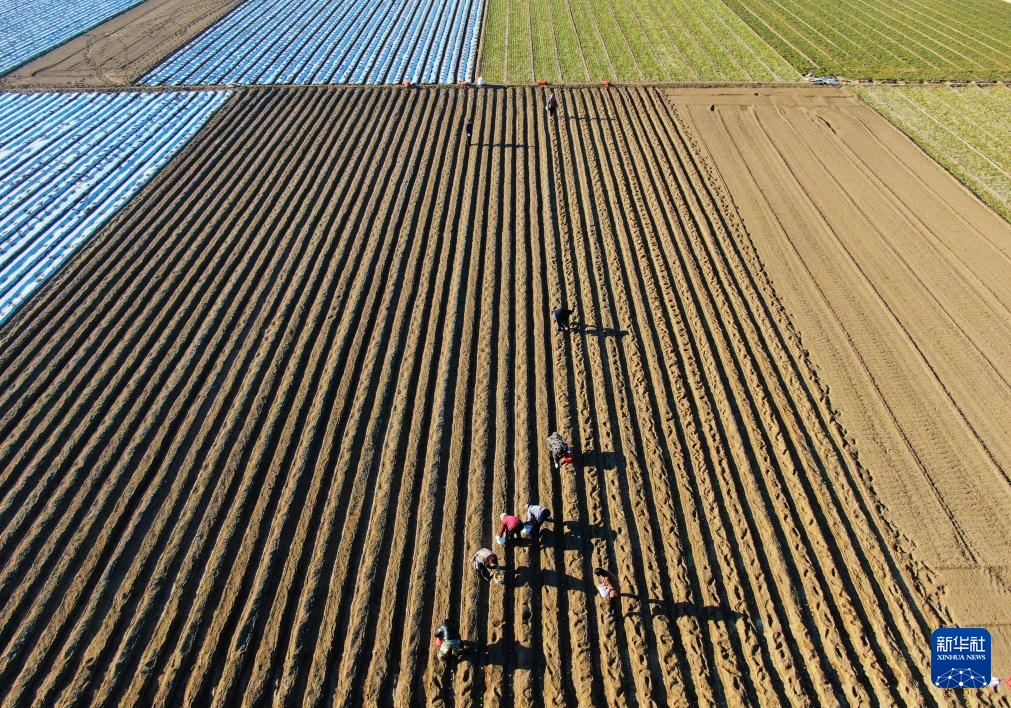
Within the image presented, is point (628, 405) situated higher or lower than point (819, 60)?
lower

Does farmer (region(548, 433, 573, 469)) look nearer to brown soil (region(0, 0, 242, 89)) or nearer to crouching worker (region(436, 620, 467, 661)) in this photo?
crouching worker (region(436, 620, 467, 661))

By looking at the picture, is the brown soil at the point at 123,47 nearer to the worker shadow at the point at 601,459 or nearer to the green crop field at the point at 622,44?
the green crop field at the point at 622,44

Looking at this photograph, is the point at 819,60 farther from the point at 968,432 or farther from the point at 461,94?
the point at 968,432

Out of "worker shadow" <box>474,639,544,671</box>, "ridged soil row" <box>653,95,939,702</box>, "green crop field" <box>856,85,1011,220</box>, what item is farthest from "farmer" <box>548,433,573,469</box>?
"green crop field" <box>856,85,1011,220</box>

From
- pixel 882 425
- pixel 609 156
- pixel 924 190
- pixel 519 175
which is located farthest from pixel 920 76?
pixel 882 425

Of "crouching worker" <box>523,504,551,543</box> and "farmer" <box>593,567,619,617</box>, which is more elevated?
"crouching worker" <box>523,504,551,543</box>
